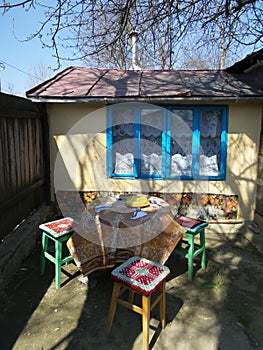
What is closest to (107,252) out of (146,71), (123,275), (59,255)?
(59,255)

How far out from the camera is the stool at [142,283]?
2.19 m

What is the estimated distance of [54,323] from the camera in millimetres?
2541

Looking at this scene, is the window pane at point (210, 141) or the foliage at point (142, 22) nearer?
the foliage at point (142, 22)

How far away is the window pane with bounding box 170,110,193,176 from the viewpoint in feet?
15.7

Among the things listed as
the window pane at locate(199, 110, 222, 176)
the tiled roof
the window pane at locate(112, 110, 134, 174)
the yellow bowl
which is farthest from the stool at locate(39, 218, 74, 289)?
the window pane at locate(199, 110, 222, 176)

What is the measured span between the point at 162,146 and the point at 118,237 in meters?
2.35

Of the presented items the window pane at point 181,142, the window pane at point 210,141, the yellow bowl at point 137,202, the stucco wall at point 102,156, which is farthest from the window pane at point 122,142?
the yellow bowl at point 137,202

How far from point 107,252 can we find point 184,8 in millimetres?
3909

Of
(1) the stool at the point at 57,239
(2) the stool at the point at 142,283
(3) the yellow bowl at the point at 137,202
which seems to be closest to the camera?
(2) the stool at the point at 142,283

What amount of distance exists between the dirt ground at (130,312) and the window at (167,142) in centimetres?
179

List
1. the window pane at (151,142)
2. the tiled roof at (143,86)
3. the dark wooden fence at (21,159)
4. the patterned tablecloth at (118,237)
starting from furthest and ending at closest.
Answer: the window pane at (151,142) → the tiled roof at (143,86) → the dark wooden fence at (21,159) → the patterned tablecloth at (118,237)

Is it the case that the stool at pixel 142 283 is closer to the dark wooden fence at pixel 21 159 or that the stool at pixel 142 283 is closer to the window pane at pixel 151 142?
the dark wooden fence at pixel 21 159

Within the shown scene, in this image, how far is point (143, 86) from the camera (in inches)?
189

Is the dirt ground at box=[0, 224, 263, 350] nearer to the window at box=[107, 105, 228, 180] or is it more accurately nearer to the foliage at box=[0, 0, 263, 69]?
the window at box=[107, 105, 228, 180]
